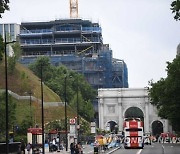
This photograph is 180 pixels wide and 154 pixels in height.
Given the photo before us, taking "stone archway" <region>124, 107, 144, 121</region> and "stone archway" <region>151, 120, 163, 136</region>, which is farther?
"stone archway" <region>151, 120, 163, 136</region>

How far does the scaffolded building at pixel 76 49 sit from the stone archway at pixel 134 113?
37.8ft

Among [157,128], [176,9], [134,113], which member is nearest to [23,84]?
[134,113]

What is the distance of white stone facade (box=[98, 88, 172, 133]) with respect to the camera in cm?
16838

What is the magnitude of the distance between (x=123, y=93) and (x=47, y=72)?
2173cm

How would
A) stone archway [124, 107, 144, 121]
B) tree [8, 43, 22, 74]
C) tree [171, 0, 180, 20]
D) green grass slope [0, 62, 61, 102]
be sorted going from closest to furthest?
tree [171, 0, 180, 20] → green grass slope [0, 62, 61, 102] → tree [8, 43, 22, 74] → stone archway [124, 107, 144, 121]

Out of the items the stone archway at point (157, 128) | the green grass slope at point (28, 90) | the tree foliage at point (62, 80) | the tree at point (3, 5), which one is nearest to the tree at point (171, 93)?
the green grass slope at point (28, 90)

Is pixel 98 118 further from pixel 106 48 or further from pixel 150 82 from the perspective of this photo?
pixel 150 82

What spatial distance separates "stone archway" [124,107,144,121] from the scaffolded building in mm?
11536

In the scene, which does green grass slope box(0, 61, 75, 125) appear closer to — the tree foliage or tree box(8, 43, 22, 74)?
tree box(8, 43, 22, 74)

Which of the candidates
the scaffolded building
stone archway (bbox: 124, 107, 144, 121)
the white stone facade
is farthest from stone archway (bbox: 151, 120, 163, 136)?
the scaffolded building

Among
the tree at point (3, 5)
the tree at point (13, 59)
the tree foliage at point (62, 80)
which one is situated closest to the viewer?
the tree at point (3, 5)

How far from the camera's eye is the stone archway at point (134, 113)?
172 metres

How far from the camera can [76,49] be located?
627 ft

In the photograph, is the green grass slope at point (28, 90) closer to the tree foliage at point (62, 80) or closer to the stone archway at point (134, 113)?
the tree foliage at point (62, 80)
